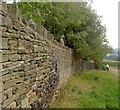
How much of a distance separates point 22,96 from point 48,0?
32.5 feet

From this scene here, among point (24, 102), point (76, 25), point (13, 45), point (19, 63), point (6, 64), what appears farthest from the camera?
point (76, 25)

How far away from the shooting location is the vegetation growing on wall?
1577cm

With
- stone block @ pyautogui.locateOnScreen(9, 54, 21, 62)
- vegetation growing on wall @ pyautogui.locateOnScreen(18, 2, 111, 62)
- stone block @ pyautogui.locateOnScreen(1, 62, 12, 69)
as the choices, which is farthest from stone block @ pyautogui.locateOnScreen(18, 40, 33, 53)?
vegetation growing on wall @ pyautogui.locateOnScreen(18, 2, 111, 62)

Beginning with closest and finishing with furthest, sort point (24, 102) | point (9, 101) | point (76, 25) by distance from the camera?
1. point (9, 101)
2. point (24, 102)
3. point (76, 25)

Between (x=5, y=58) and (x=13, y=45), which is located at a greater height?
(x=13, y=45)

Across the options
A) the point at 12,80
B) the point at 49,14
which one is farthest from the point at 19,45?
the point at 49,14

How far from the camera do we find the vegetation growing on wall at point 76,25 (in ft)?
51.7

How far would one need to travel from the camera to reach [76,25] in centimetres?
1695

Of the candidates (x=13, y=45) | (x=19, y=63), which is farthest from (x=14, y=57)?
(x=19, y=63)

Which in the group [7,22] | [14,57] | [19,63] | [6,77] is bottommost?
[6,77]

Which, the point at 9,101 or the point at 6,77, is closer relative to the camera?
the point at 6,77

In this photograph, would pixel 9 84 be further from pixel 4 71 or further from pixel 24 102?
pixel 24 102

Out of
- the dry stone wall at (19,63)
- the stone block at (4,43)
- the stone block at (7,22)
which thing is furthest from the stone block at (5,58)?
the stone block at (7,22)

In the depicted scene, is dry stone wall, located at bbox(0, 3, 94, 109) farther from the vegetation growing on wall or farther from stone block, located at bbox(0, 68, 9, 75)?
the vegetation growing on wall
